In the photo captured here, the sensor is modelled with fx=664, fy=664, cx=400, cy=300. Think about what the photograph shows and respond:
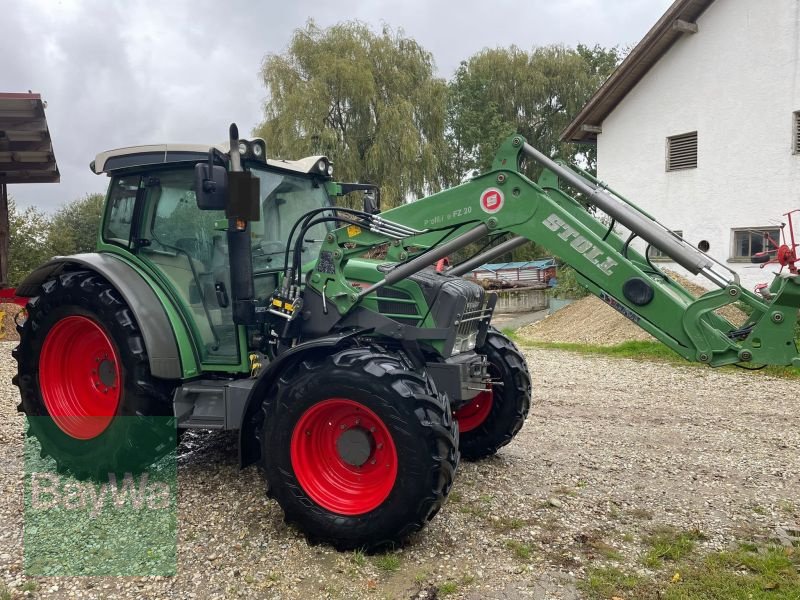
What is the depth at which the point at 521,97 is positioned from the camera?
30703 mm

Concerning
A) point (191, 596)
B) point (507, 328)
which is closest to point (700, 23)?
point (507, 328)

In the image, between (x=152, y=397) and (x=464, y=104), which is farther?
(x=464, y=104)

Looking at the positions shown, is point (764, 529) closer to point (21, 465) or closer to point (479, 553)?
point (479, 553)

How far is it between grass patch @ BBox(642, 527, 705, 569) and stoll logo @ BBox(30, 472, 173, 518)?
3.07m

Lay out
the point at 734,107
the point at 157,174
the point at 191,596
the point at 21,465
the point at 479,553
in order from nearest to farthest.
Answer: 1. the point at 191,596
2. the point at 479,553
3. the point at 157,174
4. the point at 21,465
5. the point at 734,107

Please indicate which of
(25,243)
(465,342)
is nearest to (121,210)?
(465,342)

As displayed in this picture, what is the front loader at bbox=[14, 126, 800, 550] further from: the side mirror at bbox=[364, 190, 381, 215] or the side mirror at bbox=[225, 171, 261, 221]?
the side mirror at bbox=[364, 190, 381, 215]

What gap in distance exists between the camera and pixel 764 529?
4.23m

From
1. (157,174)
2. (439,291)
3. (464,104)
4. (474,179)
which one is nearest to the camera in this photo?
(474,179)

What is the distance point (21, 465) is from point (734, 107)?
48.9 feet

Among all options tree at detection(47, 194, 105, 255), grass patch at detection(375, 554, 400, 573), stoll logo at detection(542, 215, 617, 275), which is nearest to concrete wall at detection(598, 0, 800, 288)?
stoll logo at detection(542, 215, 617, 275)

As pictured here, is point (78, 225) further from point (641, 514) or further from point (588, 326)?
point (641, 514)

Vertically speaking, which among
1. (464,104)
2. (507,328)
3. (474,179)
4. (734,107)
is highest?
(464,104)

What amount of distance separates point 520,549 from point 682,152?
1429 cm
